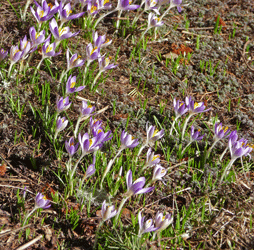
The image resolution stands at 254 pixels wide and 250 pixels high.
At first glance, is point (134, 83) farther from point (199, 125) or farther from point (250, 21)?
point (250, 21)

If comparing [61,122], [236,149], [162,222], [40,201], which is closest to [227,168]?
[236,149]

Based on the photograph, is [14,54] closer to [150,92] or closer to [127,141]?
[127,141]

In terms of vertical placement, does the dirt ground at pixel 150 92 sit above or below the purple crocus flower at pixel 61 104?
below

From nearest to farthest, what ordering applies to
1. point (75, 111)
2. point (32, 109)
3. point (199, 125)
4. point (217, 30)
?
point (32, 109) → point (75, 111) → point (199, 125) → point (217, 30)

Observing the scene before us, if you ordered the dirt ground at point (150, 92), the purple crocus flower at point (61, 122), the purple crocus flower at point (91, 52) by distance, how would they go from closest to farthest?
1. the dirt ground at point (150, 92)
2. the purple crocus flower at point (61, 122)
3. the purple crocus flower at point (91, 52)

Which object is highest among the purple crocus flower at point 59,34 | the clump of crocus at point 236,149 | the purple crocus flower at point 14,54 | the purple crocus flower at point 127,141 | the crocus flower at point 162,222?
the purple crocus flower at point 59,34

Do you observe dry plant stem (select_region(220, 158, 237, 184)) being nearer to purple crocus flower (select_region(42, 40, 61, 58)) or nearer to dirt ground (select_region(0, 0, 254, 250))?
dirt ground (select_region(0, 0, 254, 250))

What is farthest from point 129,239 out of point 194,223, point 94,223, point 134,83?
point 134,83

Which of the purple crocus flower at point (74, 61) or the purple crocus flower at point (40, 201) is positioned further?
the purple crocus flower at point (74, 61)

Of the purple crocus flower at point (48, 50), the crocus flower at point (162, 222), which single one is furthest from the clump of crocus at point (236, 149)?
the purple crocus flower at point (48, 50)

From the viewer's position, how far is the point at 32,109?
2.57 metres

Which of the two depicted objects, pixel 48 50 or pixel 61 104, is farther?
pixel 48 50

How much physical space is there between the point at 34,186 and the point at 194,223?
1063 mm

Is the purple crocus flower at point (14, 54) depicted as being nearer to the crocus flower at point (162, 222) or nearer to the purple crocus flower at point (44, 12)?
the purple crocus flower at point (44, 12)
